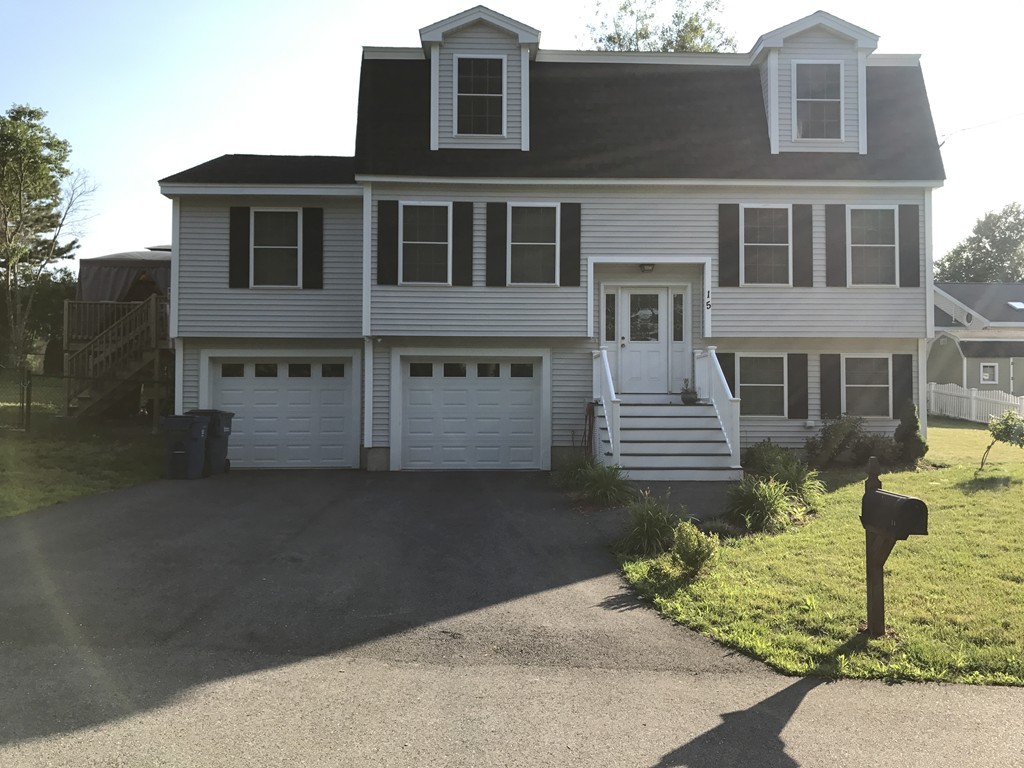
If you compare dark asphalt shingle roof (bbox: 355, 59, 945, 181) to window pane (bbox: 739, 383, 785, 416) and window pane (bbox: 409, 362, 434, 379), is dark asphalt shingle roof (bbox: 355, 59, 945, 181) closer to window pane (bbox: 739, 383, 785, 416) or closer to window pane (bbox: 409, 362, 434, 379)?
window pane (bbox: 409, 362, 434, 379)

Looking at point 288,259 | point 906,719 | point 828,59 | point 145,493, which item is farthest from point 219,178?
point 906,719

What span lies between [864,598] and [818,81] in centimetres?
1172

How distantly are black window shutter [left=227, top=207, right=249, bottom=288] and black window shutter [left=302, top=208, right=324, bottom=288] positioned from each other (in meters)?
1.10

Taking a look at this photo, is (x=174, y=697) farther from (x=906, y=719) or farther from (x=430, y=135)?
(x=430, y=135)

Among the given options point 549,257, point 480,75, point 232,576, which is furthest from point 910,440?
point 232,576

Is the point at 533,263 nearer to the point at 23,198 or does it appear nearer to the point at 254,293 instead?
the point at 254,293

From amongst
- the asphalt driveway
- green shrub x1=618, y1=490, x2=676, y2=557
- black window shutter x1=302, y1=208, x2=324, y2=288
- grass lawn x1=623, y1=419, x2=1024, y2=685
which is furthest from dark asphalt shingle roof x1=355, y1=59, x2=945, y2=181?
the asphalt driveway

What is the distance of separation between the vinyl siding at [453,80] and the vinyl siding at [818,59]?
5088 millimetres

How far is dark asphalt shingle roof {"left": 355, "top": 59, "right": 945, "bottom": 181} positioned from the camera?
1375 centimetres

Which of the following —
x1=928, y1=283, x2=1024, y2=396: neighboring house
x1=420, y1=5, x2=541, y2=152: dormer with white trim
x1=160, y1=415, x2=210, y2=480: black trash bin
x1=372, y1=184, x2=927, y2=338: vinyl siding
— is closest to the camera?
x1=160, y1=415, x2=210, y2=480: black trash bin

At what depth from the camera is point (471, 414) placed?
Result: 14406 millimetres

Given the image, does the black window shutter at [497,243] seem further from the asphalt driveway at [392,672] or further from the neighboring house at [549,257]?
the asphalt driveway at [392,672]

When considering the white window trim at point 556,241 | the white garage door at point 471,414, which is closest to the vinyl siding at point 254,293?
the white garage door at point 471,414

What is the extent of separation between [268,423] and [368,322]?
10.4ft
